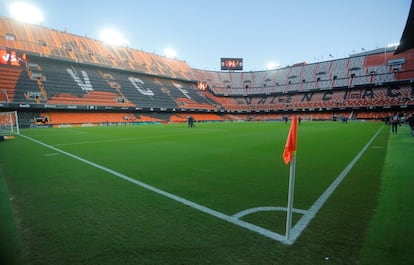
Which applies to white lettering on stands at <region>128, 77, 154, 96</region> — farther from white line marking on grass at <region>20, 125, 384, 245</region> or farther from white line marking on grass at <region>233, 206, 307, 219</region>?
white line marking on grass at <region>233, 206, 307, 219</region>

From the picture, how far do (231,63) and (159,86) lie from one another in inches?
1197

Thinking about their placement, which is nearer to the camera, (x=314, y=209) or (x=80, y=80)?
(x=314, y=209)

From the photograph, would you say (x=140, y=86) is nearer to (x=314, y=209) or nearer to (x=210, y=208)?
(x=210, y=208)

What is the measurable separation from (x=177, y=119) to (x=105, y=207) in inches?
1963

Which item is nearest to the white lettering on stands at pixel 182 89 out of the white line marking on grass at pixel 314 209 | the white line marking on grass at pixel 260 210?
the white line marking on grass at pixel 314 209

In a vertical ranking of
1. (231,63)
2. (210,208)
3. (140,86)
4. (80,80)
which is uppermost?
(231,63)

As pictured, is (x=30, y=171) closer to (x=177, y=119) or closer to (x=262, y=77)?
(x=177, y=119)

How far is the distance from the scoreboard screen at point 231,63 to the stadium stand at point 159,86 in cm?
443

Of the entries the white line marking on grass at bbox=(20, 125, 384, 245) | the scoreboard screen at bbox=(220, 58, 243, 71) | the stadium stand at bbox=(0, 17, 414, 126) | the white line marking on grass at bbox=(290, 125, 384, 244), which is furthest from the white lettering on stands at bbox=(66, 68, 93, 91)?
the white line marking on grass at bbox=(290, 125, 384, 244)

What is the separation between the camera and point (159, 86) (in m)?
58.7

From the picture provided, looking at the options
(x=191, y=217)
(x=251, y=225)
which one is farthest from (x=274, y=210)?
(x=191, y=217)

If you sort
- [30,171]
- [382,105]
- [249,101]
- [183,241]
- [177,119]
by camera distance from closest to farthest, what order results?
[183,241], [30,171], [382,105], [177,119], [249,101]

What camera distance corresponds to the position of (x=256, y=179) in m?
5.20

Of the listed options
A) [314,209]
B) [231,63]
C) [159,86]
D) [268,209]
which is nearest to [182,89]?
[159,86]
